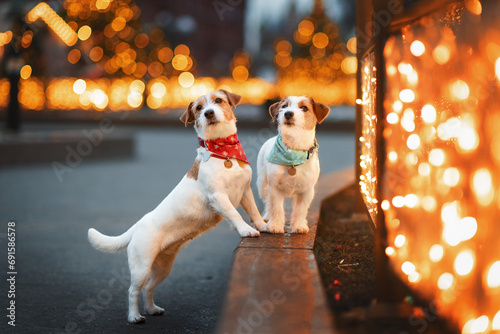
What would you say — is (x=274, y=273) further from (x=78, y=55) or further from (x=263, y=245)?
(x=78, y=55)

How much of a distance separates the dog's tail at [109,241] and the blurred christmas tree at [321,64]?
3858cm

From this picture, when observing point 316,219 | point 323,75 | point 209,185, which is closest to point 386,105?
point 209,185

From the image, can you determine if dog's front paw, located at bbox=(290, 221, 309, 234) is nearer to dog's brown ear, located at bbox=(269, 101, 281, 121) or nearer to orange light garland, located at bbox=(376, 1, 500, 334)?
dog's brown ear, located at bbox=(269, 101, 281, 121)

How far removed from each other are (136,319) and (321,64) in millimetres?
41173

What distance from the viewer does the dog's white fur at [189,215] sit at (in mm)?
4055

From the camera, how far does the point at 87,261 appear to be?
5.86 metres

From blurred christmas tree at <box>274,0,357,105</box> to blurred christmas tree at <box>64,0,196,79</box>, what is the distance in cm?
1012

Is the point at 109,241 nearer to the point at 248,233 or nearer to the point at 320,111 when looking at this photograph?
the point at 248,233

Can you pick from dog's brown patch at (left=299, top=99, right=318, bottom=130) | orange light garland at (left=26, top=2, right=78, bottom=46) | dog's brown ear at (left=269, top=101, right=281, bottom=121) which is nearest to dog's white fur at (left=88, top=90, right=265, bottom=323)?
dog's brown ear at (left=269, top=101, right=281, bottom=121)

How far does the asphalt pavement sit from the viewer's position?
14.0 ft

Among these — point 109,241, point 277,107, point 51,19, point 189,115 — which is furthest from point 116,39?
point 109,241

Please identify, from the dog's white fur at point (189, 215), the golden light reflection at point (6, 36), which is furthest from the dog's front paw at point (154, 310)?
the golden light reflection at point (6, 36)

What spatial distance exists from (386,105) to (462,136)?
514mm

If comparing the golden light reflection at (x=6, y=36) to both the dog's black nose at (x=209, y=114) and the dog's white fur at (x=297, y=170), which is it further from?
the dog's white fur at (x=297, y=170)
